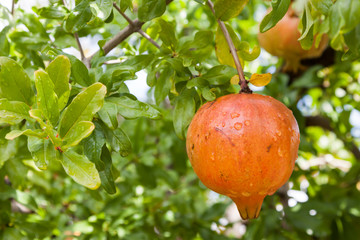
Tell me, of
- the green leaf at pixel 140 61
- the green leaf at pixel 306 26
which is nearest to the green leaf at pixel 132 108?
the green leaf at pixel 140 61

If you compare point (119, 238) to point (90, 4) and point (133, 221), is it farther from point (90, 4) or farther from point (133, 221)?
point (90, 4)

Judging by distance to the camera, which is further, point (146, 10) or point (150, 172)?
point (150, 172)

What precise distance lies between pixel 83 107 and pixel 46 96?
0.22 feet

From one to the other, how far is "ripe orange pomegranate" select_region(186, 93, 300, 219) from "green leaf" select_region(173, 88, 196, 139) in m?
0.13

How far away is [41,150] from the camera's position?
29.1 inches

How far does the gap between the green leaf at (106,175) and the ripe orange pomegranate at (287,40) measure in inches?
40.1

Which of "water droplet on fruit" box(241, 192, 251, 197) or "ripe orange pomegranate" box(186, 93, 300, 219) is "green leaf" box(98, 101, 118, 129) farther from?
"water droplet on fruit" box(241, 192, 251, 197)

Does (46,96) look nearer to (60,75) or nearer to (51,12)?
(60,75)

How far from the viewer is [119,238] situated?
4.66ft

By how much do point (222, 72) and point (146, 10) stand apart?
22 centimetres

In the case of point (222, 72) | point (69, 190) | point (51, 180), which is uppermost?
point (222, 72)

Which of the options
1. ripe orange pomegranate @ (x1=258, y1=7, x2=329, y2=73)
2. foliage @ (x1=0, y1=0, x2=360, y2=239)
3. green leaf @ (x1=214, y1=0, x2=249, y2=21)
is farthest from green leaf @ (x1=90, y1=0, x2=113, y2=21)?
ripe orange pomegranate @ (x1=258, y1=7, x2=329, y2=73)

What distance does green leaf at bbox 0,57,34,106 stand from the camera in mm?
729


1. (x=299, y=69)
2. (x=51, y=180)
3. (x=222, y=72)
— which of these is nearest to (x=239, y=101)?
(x=222, y=72)
